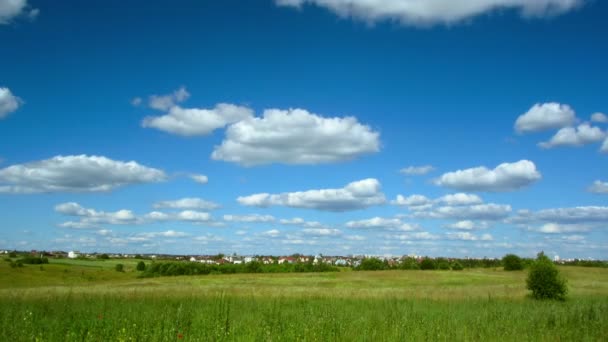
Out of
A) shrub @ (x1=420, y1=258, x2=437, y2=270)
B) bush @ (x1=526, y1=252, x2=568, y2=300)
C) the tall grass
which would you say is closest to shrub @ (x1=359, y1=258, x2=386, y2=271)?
shrub @ (x1=420, y1=258, x2=437, y2=270)

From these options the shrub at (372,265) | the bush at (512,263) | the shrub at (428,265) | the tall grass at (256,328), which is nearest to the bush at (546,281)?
the tall grass at (256,328)

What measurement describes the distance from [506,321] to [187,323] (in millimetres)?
8474

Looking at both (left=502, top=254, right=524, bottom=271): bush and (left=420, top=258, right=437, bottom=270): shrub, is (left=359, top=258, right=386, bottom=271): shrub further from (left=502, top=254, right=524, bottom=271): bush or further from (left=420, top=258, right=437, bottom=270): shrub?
(left=502, top=254, right=524, bottom=271): bush

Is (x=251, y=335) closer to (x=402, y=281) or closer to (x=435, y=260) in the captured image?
(x=402, y=281)

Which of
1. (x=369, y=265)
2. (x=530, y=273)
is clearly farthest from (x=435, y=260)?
(x=530, y=273)

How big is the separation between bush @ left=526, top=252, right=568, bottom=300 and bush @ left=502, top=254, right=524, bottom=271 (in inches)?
2086

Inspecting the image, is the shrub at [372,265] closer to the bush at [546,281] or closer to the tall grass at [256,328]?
the bush at [546,281]

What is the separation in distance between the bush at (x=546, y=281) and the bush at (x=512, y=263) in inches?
2086

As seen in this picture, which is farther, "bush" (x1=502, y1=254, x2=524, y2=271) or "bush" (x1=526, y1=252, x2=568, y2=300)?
"bush" (x1=502, y1=254, x2=524, y2=271)

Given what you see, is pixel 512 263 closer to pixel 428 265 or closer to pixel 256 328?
pixel 428 265

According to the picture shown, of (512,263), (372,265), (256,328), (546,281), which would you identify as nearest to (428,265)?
(372,265)

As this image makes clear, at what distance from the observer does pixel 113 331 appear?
8.46m

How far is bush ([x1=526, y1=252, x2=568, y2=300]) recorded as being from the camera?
29.8 meters

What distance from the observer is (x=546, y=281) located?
3039 centimetres
